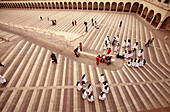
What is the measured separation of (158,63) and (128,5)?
20.0 m

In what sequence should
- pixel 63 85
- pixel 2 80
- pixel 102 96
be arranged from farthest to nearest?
pixel 63 85
pixel 2 80
pixel 102 96

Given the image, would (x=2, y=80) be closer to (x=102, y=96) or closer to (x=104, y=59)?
(x=102, y=96)

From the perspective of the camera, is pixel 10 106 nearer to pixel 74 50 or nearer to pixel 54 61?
pixel 54 61

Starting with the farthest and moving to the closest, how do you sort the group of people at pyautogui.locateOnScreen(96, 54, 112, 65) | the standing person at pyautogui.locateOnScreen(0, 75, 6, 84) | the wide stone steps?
the group of people at pyautogui.locateOnScreen(96, 54, 112, 65)
the standing person at pyautogui.locateOnScreen(0, 75, 6, 84)
the wide stone steps

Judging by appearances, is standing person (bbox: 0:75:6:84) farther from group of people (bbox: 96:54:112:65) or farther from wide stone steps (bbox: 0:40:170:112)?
group of people (bbox: 96:54:112:65)

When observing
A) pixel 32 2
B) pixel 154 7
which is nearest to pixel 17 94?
pixel 154 7

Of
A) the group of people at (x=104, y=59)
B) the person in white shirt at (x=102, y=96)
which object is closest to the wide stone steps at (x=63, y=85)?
the person in white shirt at (x=102, y=96)

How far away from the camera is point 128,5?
74.1 feet

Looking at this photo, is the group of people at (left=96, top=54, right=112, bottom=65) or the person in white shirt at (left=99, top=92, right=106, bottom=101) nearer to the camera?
the person in white shirt at (left=99, top=92, right=106, bottom=101)

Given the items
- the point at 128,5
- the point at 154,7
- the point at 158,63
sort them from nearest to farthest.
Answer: the point at 158,63 → the point at 154,7 → the point at 128,5

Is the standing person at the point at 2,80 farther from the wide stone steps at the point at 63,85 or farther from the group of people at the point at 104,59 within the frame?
the group of people at the point at 104,59

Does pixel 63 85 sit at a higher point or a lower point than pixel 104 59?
lower

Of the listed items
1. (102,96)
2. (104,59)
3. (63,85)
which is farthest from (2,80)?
(104,59)

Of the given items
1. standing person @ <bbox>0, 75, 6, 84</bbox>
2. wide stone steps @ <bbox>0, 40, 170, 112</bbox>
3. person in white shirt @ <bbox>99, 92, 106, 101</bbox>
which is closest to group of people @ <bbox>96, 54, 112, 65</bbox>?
wide stone steps @ <bbox>0, 40, 170, 112</bbox>
